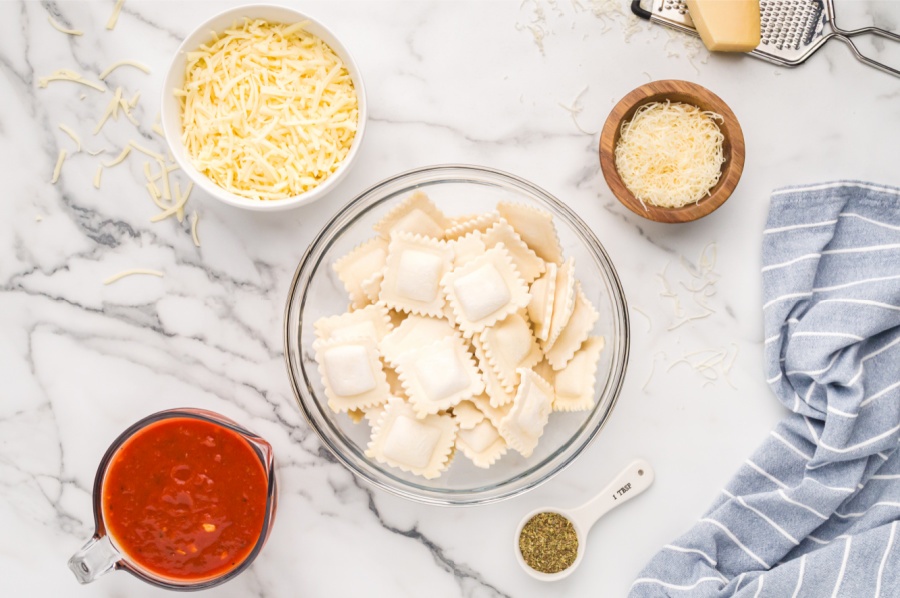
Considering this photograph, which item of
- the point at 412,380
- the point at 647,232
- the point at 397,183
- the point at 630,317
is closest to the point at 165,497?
the point at 412,380

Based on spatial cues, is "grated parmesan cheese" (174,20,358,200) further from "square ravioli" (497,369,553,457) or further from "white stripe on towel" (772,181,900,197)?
"white stripe on towel" (772,181,900,197)

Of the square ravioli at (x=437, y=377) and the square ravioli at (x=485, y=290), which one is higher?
the square ravioli at (x=485, y=290)

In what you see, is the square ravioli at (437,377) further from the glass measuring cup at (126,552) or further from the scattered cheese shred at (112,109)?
the scattered cheese shred at (112,109)

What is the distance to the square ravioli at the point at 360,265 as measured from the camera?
1.99 metres

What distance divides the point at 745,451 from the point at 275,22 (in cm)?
190

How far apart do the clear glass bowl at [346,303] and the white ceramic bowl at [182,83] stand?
5.0 inches

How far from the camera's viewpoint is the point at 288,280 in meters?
2.15

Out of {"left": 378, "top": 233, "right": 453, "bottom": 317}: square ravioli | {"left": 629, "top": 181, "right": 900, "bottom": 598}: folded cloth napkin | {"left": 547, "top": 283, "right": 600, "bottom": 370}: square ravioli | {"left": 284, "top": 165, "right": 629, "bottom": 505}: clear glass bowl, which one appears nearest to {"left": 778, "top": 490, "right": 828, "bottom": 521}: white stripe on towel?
{"left": 629, "top": 181, "right": 900, "bottom": 598}: folded cloth napkin

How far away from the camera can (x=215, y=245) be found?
215 centimetres

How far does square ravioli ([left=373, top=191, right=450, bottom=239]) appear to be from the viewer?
196 cm

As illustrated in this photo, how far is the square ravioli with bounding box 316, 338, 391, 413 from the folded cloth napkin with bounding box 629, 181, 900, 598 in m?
1.00

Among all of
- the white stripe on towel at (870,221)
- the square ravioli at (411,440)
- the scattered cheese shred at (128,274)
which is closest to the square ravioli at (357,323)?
the square ravioli at (411,440)

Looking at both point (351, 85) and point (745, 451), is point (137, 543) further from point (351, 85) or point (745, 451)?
point (745, 451)

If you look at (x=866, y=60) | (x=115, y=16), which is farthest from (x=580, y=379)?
(x=115, y=16)
